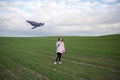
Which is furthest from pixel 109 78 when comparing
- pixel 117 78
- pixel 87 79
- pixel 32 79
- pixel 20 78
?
pixel 20 78

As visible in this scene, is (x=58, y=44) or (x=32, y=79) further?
(x=58, y=44)

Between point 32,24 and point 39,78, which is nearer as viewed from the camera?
point 39,78

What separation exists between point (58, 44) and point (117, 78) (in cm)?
668

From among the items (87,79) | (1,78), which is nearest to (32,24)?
(1,78)

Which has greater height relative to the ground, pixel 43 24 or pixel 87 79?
pixel 43 24

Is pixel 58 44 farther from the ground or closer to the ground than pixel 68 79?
farther from the ground

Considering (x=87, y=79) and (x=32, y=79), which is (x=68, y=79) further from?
(x=32, y=79)

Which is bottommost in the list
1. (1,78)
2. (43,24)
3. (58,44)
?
(1,78)

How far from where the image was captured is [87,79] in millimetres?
9320

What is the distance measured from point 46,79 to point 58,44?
229 inches

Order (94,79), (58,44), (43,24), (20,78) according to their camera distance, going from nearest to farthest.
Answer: (94,79)
(20,78)
(58,44)
(43,24)

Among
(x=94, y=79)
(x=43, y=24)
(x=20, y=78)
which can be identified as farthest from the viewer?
(x=43, y=24)

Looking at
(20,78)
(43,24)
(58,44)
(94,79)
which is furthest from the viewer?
(43,24)

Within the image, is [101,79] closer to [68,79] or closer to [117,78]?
[117,78]
